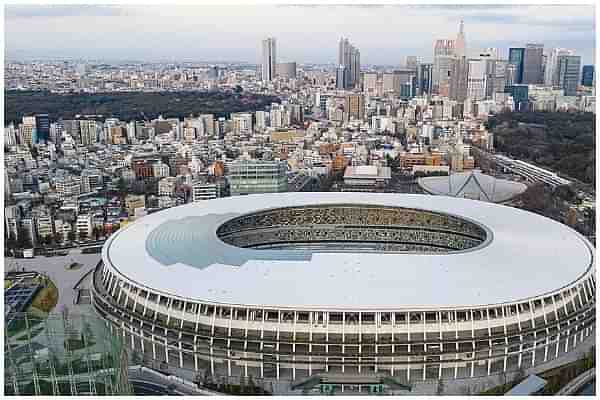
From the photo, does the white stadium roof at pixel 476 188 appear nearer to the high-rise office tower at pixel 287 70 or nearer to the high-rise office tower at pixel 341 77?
the high-rise office tower at pixel 341 77

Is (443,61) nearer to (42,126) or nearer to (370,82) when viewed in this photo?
(370,82)

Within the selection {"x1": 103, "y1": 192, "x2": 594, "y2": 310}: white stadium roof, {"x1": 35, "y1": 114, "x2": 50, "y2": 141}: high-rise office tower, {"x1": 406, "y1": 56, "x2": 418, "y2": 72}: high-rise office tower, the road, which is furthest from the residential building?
{"x1": 406, "y1": 56, "x2": 418, "y2": 72}: high-rise office tower

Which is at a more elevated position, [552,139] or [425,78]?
[425,78]

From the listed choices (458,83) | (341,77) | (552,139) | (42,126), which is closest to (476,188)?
(552,139)

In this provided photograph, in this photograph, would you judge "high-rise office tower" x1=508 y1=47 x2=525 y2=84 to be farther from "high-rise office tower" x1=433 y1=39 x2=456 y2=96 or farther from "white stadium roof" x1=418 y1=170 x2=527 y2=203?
"white stadium roof" x1=418 y1=170 x2=527 y2=203

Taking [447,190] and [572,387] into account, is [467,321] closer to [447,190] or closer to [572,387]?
[572,387]

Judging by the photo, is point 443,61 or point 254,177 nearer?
point 254,177
